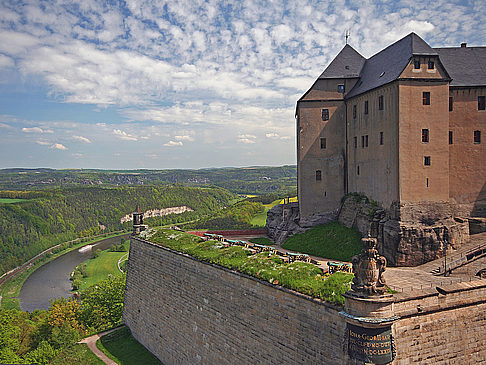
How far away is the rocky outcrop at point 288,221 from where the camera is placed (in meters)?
35.3

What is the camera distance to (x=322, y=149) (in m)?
35.4

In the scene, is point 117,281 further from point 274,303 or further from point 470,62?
point 470,62

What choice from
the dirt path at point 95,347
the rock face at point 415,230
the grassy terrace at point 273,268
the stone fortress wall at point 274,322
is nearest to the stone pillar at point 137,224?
the grassy terrace at point 273,268

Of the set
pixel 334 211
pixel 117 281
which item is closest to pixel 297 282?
pixel 334 211

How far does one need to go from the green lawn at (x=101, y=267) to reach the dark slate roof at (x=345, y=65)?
212 ft

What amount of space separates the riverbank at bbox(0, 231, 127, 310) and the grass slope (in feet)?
179

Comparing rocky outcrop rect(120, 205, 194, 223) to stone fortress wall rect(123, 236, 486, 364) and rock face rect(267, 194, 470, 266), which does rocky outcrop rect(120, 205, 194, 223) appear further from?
rock face rect(267, 194, 470, 266)

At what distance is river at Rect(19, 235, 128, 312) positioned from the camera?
68.3 m

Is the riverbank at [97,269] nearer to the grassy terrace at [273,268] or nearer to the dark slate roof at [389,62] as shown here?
the grassy terrace at [273,268]

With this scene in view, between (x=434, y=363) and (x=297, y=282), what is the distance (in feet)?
20.8

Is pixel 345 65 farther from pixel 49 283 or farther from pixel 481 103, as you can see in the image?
pixel 49 283

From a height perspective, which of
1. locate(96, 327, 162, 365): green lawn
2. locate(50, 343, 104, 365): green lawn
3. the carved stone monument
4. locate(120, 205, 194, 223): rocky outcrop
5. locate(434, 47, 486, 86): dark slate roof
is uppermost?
locate(434, 47, 486, 86): dark slate roof

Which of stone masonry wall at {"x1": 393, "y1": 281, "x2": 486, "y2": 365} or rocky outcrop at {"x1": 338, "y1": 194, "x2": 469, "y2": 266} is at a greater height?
rocky outcrop at {"x1": 338, "y1": 194, "x2": 469, "y2": 266}

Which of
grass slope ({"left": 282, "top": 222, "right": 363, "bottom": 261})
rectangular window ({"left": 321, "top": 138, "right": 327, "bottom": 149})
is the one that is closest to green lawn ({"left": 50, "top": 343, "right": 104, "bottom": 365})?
grass slope ({"left": 282, "top": 222, "right": 363, "bottom": 261})
